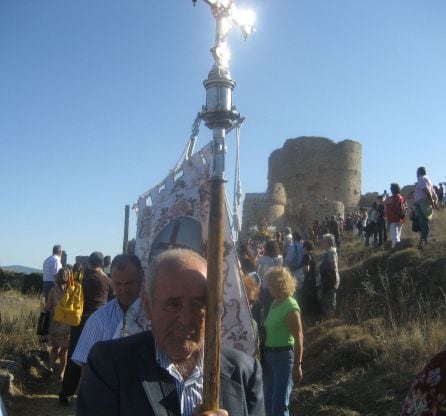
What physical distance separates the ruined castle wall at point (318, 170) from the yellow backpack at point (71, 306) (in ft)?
106

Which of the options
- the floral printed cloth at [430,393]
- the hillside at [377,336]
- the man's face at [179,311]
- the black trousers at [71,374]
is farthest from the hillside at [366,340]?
the man's face at [179,311]

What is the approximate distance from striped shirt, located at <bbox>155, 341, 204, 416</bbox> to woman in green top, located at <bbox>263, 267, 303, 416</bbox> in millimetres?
2780

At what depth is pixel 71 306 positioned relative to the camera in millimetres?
6078

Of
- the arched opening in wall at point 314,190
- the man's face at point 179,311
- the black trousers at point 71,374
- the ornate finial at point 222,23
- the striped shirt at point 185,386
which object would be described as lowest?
the black trousers at point 71,374

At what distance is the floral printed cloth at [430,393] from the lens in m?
1.65

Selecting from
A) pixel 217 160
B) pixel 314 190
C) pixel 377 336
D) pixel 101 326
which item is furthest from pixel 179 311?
pixel 314 190

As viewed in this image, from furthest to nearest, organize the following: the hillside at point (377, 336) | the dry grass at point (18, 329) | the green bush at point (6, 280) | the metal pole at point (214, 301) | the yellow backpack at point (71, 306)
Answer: the green bush at point (6, 280) < the dry grass at point (18, 329) < the yellow backpack at point (71, 306) < the hillside at point (377, 336) < the metal pole at point (214, 301)

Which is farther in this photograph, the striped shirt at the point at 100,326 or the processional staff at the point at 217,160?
the striped shirt at the point at 100,326

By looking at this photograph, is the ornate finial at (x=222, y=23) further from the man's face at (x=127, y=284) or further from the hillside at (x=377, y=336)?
the hillside at (x=377, y=336)

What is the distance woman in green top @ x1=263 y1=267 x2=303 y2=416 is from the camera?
4371mm

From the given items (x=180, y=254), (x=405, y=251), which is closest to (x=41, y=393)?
(x=180, y=254)

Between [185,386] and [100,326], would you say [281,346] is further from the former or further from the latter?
[185,386]

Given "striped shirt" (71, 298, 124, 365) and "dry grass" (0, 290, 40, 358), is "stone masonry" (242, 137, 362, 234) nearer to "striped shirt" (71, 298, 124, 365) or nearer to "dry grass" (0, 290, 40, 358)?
"dry grass" (0, 290, 40, 358)

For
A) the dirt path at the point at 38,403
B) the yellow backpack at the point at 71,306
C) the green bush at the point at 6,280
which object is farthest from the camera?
the green bush at the point at 6,280
